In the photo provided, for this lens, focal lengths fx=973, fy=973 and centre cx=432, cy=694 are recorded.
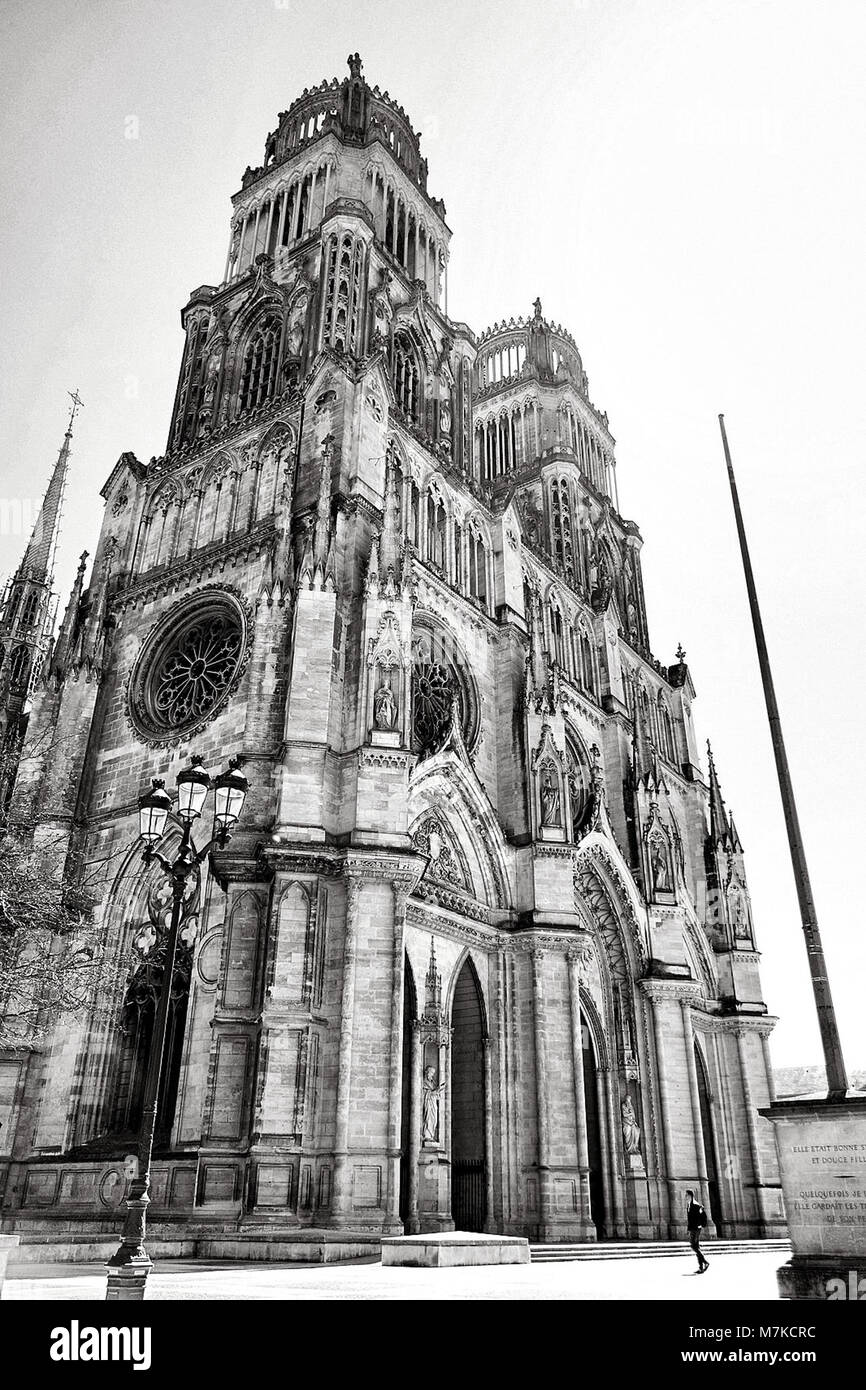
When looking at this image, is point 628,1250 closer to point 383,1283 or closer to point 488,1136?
point 488,1136

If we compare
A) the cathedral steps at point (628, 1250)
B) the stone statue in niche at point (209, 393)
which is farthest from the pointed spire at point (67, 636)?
the cathedral steps at point (628, 1250)

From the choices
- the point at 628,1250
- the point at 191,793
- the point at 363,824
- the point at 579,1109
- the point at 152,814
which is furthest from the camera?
the point at 579,1109

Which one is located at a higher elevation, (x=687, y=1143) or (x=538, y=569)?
(x=538, y=569)

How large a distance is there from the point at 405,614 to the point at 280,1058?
11.1 m

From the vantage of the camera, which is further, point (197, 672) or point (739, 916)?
point (739, 916)

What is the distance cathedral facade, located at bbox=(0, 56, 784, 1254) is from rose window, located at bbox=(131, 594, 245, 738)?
12 centimetres

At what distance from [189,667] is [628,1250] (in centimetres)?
1925

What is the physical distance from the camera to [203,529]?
30.6 m

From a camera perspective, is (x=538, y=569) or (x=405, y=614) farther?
(x=538, y=569)

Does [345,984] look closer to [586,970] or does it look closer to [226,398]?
[586,970]

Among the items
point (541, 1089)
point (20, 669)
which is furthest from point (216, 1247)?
point (20, 669)

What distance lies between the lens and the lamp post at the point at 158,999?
28.4 feet

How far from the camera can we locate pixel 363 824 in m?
22.1

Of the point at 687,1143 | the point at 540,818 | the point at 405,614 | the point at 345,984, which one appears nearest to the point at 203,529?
the point at 405,614
